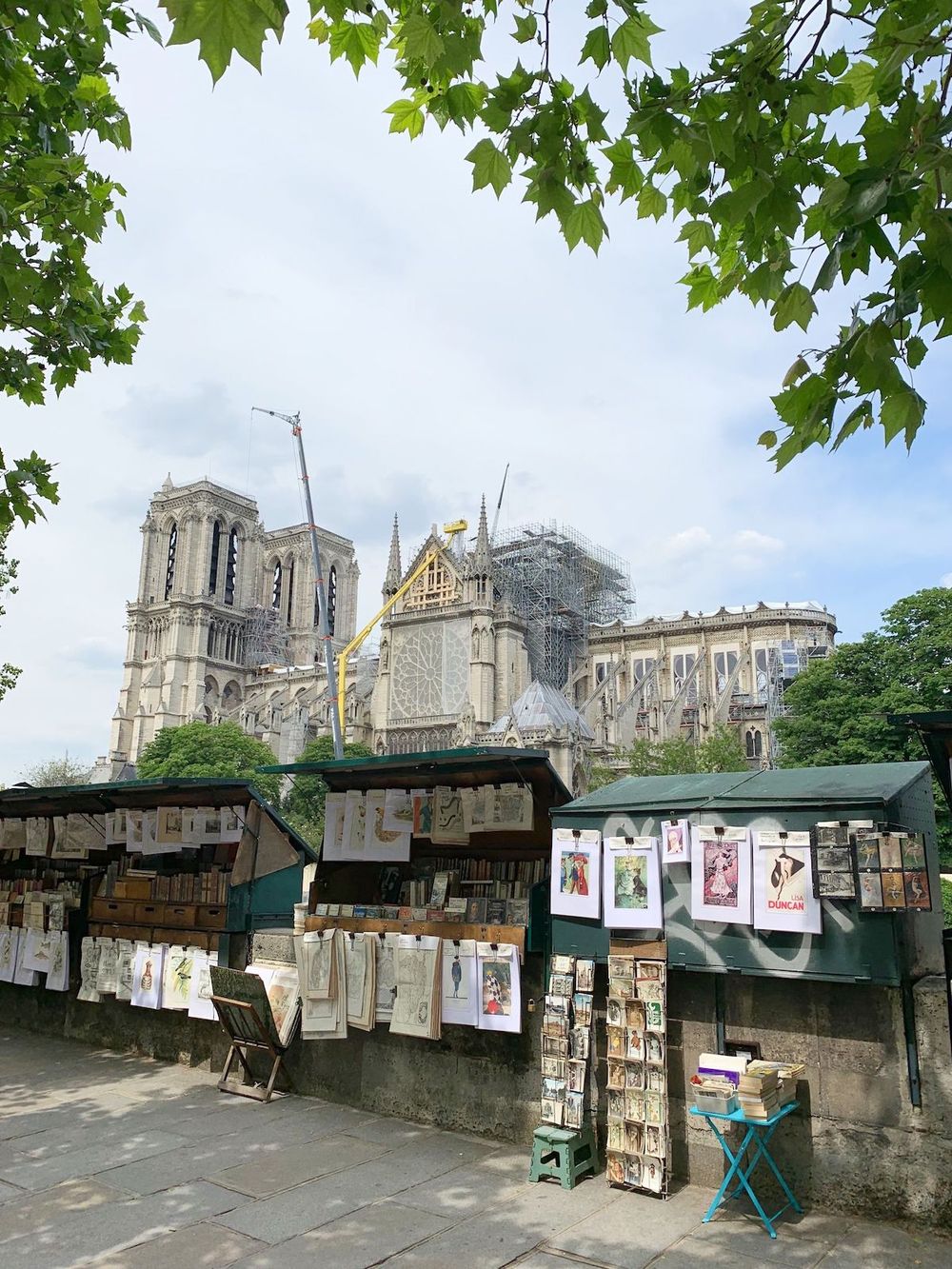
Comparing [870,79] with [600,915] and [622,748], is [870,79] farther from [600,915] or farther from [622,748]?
[622,748]

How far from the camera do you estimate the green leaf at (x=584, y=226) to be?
16.2 feet

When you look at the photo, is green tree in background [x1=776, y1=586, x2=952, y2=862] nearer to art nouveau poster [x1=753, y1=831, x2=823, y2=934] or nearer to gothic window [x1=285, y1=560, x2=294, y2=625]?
art nouveau poster [x1=753, y1=831, x2=823, y2=934]

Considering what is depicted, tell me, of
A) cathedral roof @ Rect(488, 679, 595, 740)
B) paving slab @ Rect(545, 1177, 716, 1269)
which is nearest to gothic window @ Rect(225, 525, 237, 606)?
cathedral roof @ Rect(488, 679, 595, 740)

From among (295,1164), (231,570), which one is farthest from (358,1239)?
(231,570)

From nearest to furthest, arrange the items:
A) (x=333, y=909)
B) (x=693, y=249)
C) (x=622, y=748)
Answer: (x=693, y=249) → (x=333, y=909) → (x=622, y=748)

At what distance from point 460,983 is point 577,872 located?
1.64 metres

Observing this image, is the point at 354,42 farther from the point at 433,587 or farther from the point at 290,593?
the point at 290,593

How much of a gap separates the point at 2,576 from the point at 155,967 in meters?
18.0

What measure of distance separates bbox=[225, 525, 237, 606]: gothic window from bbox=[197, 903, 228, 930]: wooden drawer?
370 feet

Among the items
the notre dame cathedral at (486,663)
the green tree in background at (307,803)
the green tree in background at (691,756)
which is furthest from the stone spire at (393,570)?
the green tree in background at (691,756)

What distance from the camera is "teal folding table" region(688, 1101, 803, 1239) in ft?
20.2

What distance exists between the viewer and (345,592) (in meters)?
131

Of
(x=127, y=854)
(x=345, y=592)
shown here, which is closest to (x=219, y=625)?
(x=345, y=592)

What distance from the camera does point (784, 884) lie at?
6652 mm
